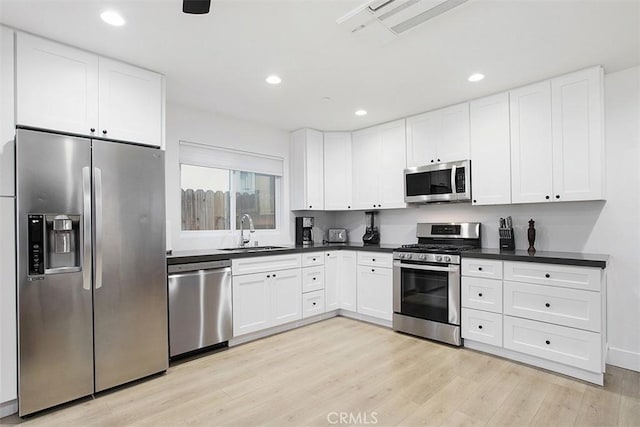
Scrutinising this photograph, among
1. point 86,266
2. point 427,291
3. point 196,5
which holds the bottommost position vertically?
point 427,291

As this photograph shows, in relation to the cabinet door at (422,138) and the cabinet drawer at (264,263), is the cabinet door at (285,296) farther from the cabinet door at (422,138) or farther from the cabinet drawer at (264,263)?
the cabinet door at (422,138)

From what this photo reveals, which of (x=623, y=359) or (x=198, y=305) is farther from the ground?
(x=198, y=305)

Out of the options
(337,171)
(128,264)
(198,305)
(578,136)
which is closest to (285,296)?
(198,305)

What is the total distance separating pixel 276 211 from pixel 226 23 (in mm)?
2790

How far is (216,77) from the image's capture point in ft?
9.57

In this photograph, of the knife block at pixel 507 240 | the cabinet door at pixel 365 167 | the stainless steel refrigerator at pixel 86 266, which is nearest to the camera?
the stainless steel refrigerator at pixel 86 266

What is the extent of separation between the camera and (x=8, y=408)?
2.14 m

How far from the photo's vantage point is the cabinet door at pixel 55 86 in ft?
7.14

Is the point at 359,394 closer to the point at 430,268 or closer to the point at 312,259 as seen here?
the point at 430,268

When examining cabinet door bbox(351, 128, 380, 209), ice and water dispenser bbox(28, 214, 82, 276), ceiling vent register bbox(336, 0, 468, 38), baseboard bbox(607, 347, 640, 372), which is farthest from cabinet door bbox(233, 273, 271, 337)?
baseboard bbox(607, 347, 640, 372)

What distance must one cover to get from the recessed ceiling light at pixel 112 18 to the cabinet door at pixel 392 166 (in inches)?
118

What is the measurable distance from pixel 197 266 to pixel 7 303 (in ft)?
4.10

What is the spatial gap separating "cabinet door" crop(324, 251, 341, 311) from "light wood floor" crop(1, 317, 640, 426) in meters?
1.03

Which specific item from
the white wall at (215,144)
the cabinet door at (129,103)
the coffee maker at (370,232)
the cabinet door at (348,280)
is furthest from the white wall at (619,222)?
→ the cabinet door at (129,103)
